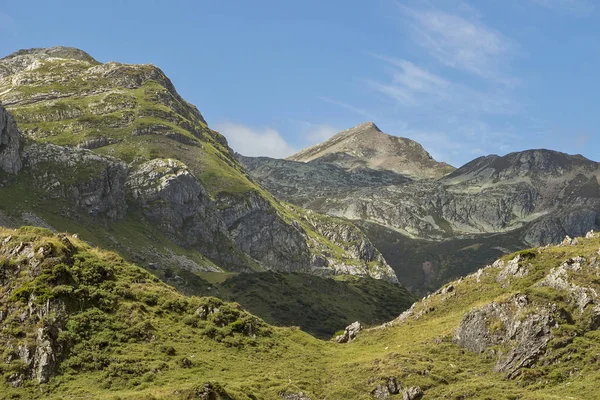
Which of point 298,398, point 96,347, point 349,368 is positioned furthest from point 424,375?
point 96,347

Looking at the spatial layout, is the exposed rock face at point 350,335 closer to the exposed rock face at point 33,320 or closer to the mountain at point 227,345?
the mountain at point 227,345

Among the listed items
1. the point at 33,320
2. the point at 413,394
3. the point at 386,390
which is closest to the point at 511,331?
the point at 413,394

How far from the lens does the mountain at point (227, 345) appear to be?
180 ft

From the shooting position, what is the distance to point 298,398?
58031 mm

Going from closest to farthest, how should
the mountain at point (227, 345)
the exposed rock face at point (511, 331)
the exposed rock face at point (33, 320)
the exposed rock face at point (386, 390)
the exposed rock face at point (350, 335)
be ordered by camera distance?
the exposed rock face at point (33, 320) → the mountain at point (227, 345) → the exposed rock face at point (386, 390) → the exposed rock face at point (511, 331) → the exposed rock face at point (350, 335)

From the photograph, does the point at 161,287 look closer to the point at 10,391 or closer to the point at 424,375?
the point at 10,391

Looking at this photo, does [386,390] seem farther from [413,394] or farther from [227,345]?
[227,345]

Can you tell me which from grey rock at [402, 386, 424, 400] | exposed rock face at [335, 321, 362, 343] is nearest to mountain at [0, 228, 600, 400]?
grey rock at [402, 386, 424, 400]

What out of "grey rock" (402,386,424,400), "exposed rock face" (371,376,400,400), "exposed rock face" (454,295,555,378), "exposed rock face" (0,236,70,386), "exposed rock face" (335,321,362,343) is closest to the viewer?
"exposed rock face" (0,236,70,386)

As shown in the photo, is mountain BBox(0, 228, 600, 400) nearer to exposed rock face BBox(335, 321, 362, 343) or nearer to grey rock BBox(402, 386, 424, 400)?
grey rock BBox(402, 386, 424, 400)

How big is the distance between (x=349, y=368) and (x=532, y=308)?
2143 cm

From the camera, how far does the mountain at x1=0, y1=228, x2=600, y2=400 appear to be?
54719 millimetres

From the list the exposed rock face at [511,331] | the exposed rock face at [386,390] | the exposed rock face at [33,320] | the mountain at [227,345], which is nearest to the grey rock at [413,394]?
the mountain at [227,345]

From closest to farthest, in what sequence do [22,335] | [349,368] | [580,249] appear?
[22,335] → [349,368] → [580,249]
